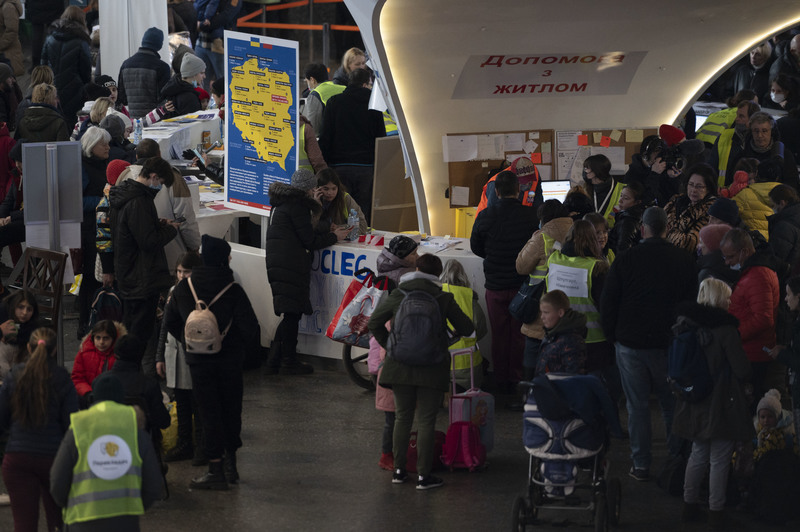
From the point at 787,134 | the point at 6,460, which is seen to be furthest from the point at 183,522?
the point at 787,134

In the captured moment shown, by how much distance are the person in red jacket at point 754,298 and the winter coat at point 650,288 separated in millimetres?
271

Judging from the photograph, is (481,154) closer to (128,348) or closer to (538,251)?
(538,251)

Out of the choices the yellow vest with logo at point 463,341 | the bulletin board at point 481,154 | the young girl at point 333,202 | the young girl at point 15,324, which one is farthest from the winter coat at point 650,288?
the bulletin board at point 481,154

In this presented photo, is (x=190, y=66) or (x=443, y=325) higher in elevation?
(x=190, y=66)

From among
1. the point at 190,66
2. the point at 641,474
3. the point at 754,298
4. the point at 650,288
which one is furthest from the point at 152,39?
the point at 754,298

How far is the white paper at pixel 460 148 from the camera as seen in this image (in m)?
11.6

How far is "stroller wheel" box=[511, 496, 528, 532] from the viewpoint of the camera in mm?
6625

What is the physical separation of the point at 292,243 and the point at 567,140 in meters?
3.36

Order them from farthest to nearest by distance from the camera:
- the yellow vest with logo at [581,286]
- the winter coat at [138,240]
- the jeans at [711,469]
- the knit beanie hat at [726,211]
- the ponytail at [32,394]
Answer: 1. the winter coat at [138,240]
2. the knit beanie hat at [726,211]
3. the yellow vest with logo at [581,286]
4. the jeans at [711,469]
5. the ponytail at [32,394]

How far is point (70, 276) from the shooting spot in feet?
30.3

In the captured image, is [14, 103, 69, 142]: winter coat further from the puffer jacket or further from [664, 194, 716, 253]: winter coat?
the puffer jacket

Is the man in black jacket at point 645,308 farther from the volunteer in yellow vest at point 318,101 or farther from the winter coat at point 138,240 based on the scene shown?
the volunteer in yellow vest at point 318,101

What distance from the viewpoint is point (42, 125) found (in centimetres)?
1219

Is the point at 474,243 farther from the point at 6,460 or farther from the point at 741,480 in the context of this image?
the point at 6,460
